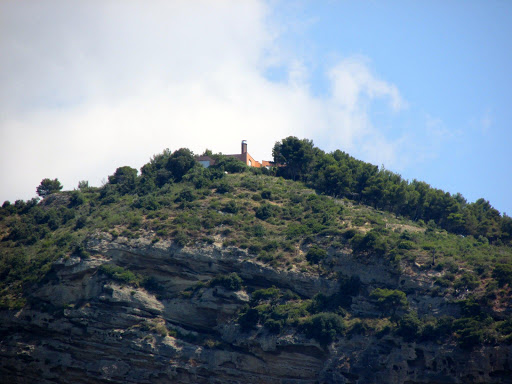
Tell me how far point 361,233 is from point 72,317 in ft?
76.9

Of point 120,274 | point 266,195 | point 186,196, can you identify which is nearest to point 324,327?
point 120,274

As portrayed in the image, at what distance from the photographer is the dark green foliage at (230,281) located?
53969mm

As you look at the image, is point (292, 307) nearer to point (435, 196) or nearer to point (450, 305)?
point (450, 305)

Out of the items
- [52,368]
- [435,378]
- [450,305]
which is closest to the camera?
[435,378]

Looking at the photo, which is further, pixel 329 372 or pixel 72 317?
pixel 72 317

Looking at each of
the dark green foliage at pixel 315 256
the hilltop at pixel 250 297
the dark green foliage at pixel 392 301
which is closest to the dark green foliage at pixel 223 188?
the hilltop at pixel 250 297

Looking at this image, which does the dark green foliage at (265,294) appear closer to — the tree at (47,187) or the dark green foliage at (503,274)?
the dark green foliage at (503,274)

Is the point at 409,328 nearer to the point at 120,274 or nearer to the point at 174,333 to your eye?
the point at 174,333

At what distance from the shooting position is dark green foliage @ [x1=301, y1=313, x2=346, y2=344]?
163ft

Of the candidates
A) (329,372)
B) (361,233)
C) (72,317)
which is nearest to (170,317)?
(72,317)

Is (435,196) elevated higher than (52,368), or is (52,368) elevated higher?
(435,196)

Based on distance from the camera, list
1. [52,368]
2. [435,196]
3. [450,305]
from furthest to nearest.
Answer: [435,196] < [52,368] < [450,305]

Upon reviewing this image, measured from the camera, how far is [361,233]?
57.1 meters

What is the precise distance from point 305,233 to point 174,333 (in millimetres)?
13630
